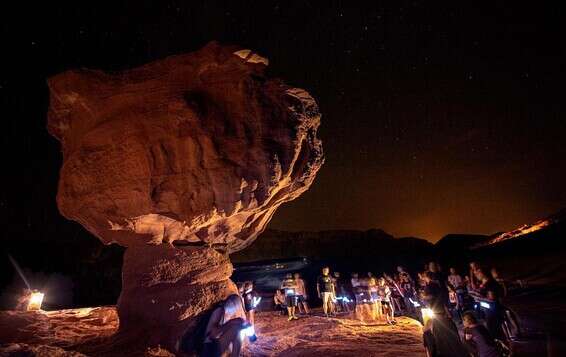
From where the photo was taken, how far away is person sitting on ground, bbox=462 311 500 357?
12.5 feet

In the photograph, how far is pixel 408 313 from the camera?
10.4m

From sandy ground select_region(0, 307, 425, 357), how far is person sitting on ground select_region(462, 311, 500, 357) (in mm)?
1897

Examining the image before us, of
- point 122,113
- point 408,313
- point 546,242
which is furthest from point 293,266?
point 122,113

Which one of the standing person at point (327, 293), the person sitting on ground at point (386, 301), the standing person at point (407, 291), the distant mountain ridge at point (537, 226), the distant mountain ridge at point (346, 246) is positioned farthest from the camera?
the distant mountain ridge at point (346, 246)

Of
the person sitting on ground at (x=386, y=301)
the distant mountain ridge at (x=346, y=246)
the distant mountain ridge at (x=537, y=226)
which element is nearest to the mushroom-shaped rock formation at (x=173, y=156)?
the person sitting on ground at (x=386, y=301)

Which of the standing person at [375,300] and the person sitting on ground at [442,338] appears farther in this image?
the standing person at [375,300]

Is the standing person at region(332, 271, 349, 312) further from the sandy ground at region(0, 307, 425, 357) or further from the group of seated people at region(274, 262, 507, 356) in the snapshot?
the sandy ground at region(0, 307, 425, 357)

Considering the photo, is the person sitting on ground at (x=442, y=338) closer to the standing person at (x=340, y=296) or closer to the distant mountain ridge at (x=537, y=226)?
the standing person at (x=340, y=296)

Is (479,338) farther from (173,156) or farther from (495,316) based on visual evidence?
(173,156)

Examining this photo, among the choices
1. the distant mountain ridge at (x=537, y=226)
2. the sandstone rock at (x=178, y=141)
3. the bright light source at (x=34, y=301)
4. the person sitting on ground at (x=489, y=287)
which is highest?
the sandstone rock at (x=178, y=141)

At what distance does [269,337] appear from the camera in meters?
7.47

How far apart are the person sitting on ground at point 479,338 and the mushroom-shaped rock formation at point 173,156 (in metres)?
3.75

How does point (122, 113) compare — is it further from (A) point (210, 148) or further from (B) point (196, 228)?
(B) point (196, 228)

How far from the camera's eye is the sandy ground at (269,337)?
5.20 m
